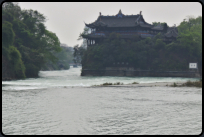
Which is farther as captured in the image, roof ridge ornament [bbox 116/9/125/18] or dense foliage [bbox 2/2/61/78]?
roof ridge ornament [bbox 116/9/125/18]

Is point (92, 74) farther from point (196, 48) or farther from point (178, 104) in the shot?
point (178, 104)

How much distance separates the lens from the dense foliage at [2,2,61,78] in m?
49.9

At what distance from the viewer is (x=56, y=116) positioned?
708 inches

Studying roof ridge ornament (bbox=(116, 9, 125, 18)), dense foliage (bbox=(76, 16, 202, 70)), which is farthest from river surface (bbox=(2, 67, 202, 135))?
roof ridge ornament (bbox=(116, 9, 125, 18))

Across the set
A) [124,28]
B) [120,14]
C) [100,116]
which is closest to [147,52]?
[124,28]

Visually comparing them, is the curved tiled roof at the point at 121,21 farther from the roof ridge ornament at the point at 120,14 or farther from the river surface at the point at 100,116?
the river surface at the point at 100,116

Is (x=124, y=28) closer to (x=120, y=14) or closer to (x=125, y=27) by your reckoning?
(x=125, y=27)

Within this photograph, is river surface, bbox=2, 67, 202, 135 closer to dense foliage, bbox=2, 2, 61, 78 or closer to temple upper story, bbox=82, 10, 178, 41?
dense foliage, bbox=2, 2, 61, 78

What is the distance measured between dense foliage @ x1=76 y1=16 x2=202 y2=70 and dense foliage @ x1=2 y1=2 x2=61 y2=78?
11.9 metres

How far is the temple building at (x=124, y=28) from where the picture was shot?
7969cm

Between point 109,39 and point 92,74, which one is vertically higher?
point 109,39

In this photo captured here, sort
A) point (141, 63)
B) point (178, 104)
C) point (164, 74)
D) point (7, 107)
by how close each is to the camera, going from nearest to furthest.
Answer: point (7, 107) → point (178, 104) → point (164, 74) → point (141, 63)

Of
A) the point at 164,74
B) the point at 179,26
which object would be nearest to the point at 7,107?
the point at 164,74

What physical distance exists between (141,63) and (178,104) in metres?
53.3
